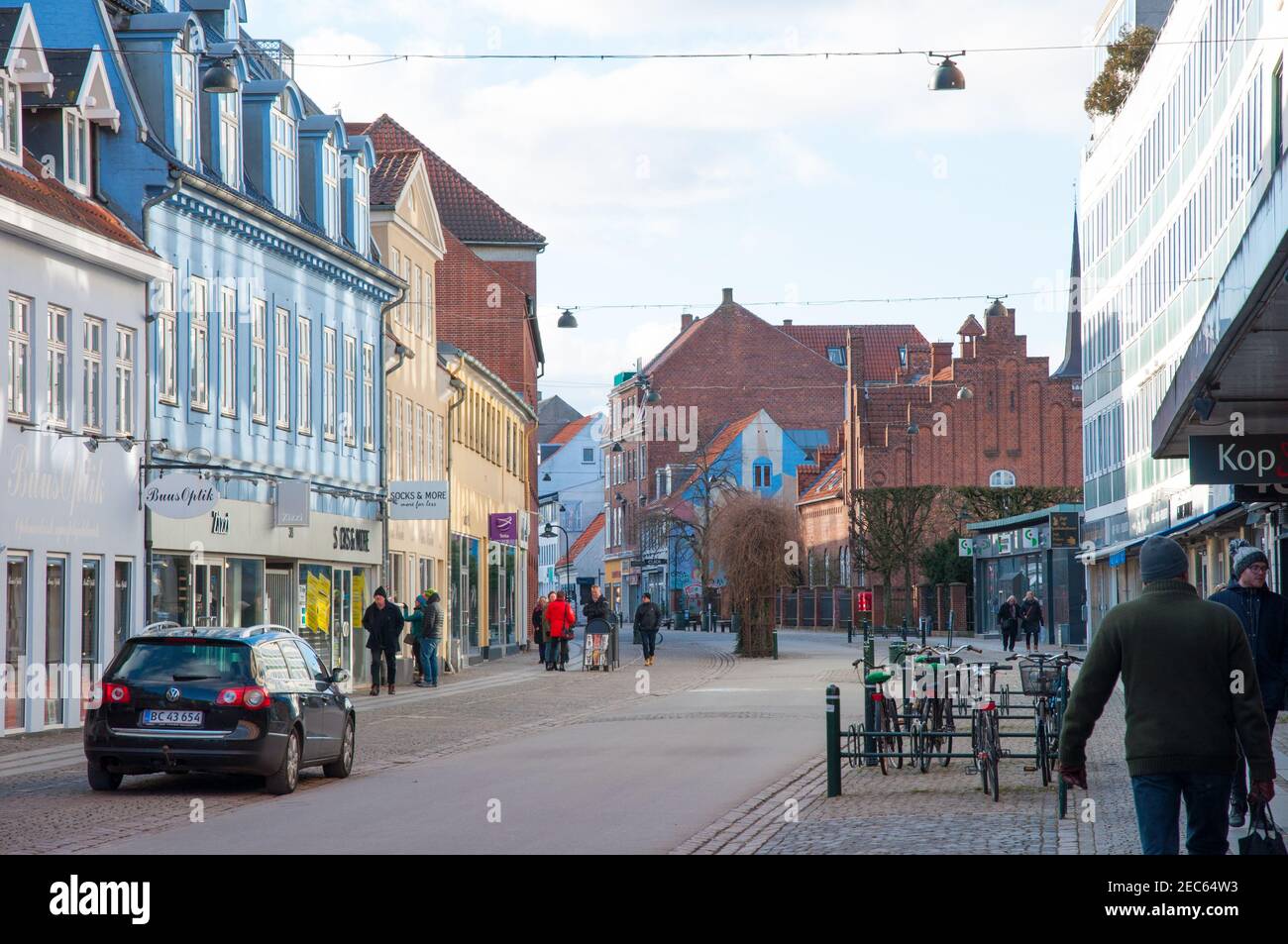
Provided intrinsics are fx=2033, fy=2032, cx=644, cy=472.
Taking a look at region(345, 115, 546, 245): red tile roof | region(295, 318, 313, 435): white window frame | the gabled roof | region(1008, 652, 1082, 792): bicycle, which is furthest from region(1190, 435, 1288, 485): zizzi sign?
the gabled roof

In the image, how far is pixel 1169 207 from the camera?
46531mm

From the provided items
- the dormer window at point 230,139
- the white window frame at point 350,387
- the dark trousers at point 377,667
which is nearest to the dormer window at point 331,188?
the white window frame at point 350,387

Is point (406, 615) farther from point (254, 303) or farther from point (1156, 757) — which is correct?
point (1156, 757)

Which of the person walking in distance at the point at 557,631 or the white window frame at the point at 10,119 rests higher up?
the white window frame at the point at 10,119

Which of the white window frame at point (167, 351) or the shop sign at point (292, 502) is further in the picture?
the shop sign at point (292, 502)

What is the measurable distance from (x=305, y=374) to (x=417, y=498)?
4.69 meters

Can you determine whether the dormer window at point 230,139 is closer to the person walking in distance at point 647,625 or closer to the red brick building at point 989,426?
the person walking in distance at point 647,625

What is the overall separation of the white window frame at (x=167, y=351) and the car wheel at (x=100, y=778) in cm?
1184

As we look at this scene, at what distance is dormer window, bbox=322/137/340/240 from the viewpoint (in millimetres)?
37062

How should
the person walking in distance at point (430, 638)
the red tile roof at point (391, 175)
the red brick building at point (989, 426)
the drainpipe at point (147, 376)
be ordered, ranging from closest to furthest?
the drainpipe at point (147, 376) < the person walking in distance at point (430, 638) < the red tile roof at point (391, 175) < the red brick building at point (989, 426)

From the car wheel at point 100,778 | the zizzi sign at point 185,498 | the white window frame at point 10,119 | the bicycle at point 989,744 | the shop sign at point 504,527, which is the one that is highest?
the white window frame at point 10,119

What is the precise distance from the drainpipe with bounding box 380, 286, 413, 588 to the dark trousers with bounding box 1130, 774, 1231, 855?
32111 millimetres

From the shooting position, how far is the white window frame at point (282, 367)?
3388cm

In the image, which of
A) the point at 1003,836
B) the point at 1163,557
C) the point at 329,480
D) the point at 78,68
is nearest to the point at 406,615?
the point at 329,480
